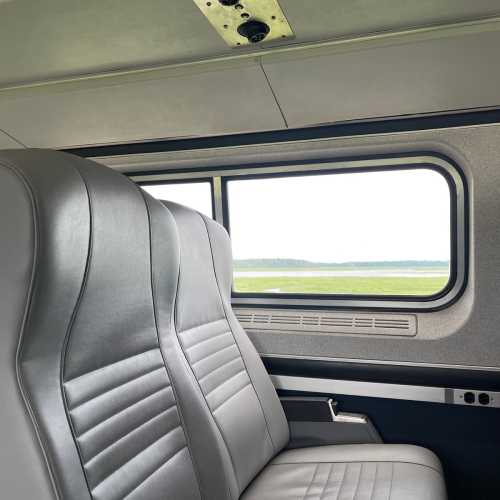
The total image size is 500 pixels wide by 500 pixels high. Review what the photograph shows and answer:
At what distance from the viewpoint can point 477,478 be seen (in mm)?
2246

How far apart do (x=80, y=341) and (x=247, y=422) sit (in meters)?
0.93

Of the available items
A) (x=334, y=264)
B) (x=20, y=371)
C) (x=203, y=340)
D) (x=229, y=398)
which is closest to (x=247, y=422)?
(x=229, y=398)

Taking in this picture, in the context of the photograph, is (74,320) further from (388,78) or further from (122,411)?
(388,78)

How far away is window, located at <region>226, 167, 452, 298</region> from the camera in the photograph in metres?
2.45

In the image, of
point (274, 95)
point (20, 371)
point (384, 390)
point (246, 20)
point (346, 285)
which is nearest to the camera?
point (20, 371)

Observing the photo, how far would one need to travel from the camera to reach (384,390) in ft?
7.51

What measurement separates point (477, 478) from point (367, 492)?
89 cm

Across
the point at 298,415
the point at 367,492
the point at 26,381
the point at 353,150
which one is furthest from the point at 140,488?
the point at 353,150

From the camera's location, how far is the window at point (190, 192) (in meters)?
2.81

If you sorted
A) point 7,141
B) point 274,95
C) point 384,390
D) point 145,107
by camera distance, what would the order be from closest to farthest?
point 274,95 → point 145,107 → point 384,390 → point 7,141

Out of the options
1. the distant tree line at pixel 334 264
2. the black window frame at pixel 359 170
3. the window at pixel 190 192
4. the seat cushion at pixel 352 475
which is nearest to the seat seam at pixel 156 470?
the seat cushion at pixel 352 475

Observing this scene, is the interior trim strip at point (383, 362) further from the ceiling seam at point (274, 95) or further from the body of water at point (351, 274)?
the ceiling seam at point (274, 95)

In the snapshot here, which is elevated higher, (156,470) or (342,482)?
(156,470)

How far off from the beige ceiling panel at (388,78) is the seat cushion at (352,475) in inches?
53.0
